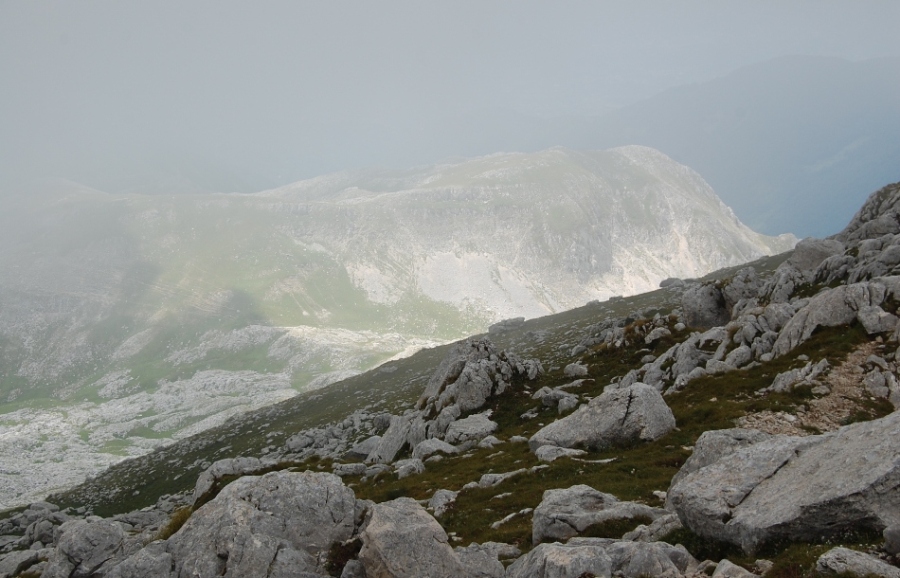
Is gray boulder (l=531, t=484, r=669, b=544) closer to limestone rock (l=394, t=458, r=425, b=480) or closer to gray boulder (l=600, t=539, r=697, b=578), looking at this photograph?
gray boulder (l=600, t=539, r=697, b=578)

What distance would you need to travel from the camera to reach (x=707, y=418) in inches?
1353

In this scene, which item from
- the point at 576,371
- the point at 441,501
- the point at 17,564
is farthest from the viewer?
the point at 576,371

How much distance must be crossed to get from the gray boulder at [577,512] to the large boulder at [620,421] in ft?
41.2

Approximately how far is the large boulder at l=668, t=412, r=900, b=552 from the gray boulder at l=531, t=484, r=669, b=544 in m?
3.80

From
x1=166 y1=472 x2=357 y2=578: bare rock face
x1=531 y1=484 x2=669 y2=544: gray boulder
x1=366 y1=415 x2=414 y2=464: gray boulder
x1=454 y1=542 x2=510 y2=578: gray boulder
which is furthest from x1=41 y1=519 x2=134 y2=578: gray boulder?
A: x1=366 y1=415 x2=414 y2=464: gray boulder

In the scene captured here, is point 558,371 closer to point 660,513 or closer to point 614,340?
point 614,340

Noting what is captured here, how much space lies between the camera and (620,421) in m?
35.1

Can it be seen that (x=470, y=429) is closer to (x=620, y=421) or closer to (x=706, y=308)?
(x=620, y=421)

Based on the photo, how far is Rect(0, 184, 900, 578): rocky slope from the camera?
1412cm

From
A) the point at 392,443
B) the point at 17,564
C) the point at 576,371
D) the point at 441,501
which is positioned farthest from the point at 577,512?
the point at 17,564

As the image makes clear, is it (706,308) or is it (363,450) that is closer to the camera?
(363,450)

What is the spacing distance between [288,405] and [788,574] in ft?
464

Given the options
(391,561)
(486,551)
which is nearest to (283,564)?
(391,561)

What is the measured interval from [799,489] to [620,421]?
69.3 feet
